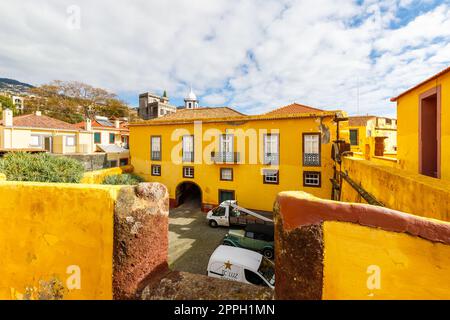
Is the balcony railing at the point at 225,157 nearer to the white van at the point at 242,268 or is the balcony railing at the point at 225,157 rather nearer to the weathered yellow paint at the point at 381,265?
the white van at the point at 242,268

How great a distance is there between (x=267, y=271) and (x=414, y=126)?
22.2 feet

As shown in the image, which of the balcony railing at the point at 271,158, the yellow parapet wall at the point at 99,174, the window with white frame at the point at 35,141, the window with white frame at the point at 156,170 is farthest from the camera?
the window with white frame at the point at 35,141

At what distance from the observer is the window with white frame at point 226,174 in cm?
1605

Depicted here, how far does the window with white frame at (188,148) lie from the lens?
1702 cm

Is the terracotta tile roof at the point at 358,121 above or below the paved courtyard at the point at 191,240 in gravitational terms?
above

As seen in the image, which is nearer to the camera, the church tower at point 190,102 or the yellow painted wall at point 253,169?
the yellow painted wall at point 253,169

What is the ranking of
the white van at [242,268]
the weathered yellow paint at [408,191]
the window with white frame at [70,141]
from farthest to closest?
the window with white frame at [70,141]
the white van at [242,268]
the weathered yellow paint at [408,191]

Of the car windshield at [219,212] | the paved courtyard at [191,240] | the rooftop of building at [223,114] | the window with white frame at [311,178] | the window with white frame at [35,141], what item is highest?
the rooftop of building at [223,114]

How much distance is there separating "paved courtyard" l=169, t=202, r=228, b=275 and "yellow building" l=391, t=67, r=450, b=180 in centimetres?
855

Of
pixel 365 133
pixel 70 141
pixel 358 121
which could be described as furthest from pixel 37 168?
pixel 358 121

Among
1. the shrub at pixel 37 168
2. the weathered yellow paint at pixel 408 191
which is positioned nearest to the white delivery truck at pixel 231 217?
the weathered yellow paint at pixel 408 191

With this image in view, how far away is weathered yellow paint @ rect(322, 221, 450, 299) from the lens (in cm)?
171

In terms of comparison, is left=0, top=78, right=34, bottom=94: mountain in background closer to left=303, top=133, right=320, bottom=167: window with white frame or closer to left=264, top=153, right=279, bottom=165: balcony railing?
left=264, top=153, right=279, bottom=165: balcony railing
